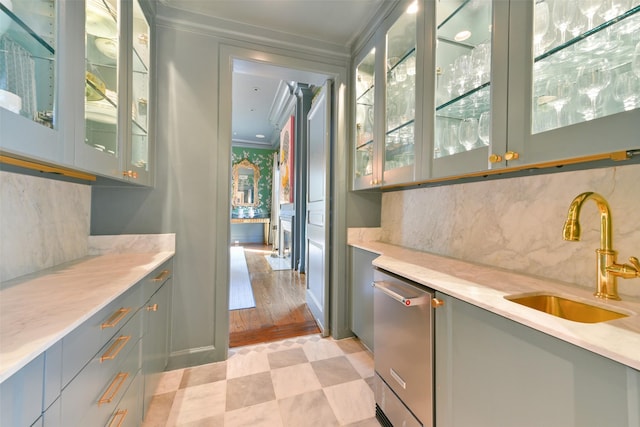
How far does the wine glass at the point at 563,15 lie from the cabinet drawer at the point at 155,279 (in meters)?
2.06

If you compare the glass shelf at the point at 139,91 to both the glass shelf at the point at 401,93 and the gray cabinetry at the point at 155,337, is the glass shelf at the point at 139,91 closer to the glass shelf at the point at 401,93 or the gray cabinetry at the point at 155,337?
the gray cabinetry at the point at 155,337

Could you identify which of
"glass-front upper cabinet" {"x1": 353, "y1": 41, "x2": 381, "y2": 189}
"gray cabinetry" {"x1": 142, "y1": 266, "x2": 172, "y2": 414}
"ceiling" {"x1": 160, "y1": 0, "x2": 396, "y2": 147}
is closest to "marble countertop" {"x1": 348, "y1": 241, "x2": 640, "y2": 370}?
"glass-front upper cabinet" {"x1": 353, "y1": 41, "x2": 381, "y2": 189}

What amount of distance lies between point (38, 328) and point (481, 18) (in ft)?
6.46

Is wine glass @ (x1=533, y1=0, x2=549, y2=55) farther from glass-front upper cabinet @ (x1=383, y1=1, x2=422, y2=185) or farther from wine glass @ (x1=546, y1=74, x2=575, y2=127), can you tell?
glass-front upper cabinet @ (x1=383, y1=1, x2=422, y2=185)

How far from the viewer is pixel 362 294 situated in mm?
2053

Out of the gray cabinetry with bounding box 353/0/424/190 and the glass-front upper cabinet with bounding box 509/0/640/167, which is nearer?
the glass-front upper cabinet with bounding box 509/0/640/167

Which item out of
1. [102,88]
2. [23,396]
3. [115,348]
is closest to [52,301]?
[115,348]

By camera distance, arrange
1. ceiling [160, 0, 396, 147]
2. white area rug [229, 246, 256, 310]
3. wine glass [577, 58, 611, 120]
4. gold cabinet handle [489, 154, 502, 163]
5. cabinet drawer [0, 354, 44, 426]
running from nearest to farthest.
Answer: cabinet drawer [0, 354, 44, 426]
wine glass [577, 58, 611, 120]
gold cabinet handle [489, 154, 502, 163]
ceiling [160, 0, 396, 147]
white area rug [229, 246, 256, 310]

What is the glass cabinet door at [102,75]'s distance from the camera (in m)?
1.06

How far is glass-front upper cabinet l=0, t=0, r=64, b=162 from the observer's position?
0.70m

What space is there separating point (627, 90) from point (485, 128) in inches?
16.4

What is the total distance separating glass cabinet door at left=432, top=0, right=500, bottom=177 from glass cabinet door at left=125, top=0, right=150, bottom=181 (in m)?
1.73

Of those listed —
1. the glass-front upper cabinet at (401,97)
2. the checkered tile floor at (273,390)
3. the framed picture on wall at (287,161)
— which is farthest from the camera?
the framed picture on wall at (287,161)

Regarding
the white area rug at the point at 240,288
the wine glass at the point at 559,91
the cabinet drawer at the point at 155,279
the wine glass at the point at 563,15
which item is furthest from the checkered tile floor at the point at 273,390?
the wine glass at the point at 563,15
